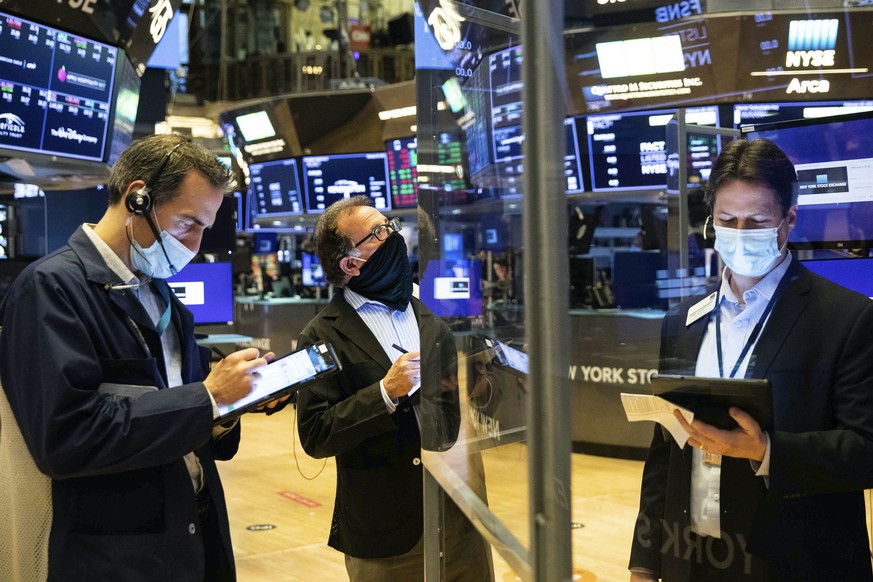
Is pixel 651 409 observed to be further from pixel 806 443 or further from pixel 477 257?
pixel 477 257

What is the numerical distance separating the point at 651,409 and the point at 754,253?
0.23 m

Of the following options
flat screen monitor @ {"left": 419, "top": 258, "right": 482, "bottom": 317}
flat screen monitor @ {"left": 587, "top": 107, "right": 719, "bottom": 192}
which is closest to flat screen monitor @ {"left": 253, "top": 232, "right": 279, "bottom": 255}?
flat screen monitor @ {"left": 419, "top": 258, "right": 482, "bottom": 317}

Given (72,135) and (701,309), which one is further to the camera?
(72,135)

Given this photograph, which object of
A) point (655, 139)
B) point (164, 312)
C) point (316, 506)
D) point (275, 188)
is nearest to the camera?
point (655, 139)

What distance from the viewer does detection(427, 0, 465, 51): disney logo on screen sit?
52.3 inches

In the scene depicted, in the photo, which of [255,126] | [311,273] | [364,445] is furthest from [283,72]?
[364,445]

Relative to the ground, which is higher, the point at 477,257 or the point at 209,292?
the point at 477,257

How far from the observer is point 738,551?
115 centimetres

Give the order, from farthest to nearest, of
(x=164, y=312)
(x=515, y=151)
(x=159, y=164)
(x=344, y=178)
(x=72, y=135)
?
(x=344, y=178) → (x=72, y=135) → (x=164, y=312) → (x=159, y=164) → (x=515, y=151)

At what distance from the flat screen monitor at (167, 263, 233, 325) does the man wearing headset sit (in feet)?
16.9

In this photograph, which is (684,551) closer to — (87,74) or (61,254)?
(61,254)

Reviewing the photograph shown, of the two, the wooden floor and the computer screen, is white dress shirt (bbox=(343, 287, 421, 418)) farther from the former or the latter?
the computer screen

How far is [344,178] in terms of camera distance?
31.3ft

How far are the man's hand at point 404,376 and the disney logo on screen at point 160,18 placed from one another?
164 inches
